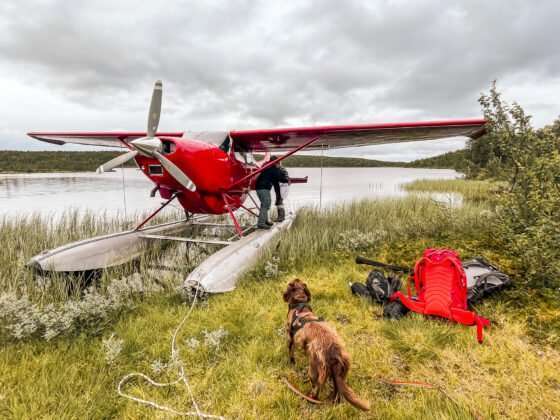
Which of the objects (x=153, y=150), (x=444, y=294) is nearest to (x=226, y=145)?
(x=153, y=150)

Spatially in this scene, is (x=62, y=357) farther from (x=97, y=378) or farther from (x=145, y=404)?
(x=145, y=404)

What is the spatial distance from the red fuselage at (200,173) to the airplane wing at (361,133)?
669 mm

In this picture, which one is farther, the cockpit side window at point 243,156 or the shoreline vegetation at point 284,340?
the cockpit side window at point 243,156

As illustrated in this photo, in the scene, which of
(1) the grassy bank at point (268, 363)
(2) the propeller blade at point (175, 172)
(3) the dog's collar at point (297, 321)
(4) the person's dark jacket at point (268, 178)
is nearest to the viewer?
(1) the grassy bank at point (268, 363)

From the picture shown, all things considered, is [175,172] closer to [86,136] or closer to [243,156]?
[243,156]

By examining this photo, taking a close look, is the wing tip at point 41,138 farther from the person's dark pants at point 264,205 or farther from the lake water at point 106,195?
the person's dark pants at point 264,205

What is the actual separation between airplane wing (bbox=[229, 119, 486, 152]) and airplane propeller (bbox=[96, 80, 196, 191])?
1.50 meters

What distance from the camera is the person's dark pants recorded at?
530 cm

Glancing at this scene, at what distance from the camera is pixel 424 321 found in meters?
2.43

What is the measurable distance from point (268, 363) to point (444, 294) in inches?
70.0

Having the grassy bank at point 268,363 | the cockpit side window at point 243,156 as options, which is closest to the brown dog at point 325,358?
the grassy bank at point 268,363

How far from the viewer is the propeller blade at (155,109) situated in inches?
149

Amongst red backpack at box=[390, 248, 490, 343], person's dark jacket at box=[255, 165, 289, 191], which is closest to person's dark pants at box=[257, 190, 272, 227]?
person's dark jacket at box=[255, 165, 289, 191]

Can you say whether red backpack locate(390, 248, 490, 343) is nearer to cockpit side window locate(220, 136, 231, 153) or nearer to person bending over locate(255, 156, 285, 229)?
person bending over locate(255, 156, 285, 229)
